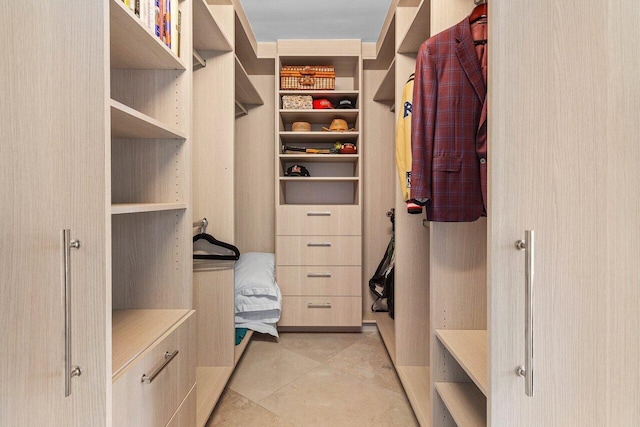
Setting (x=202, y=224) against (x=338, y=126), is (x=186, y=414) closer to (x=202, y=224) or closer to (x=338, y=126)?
(x=202, y=224)

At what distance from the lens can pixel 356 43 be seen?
9.35 feet

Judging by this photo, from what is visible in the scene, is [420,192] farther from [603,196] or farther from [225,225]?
[225,225]

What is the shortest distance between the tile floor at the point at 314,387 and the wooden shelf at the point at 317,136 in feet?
5.09

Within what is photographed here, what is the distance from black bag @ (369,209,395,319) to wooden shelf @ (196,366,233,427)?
1.26 m

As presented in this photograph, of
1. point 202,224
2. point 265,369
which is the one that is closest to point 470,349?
point 265,369

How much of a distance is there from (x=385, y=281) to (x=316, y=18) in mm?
1969

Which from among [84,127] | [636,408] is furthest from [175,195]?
[636,408]

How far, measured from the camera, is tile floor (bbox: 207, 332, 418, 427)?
5.81 ft

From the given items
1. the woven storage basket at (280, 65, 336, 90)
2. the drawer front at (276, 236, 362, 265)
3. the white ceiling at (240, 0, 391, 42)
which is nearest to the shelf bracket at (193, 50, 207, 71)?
the white ceiling at (240, 0, 391, 42)

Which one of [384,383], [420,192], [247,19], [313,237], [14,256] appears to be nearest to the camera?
[14,256]

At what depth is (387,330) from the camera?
275cm

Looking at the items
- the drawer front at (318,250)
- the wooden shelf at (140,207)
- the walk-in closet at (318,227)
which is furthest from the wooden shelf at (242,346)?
the wooden shelf at (140,207)

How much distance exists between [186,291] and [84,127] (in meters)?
0.80

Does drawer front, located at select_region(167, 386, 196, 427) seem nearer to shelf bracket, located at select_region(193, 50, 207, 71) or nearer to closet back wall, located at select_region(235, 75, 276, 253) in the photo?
shelf bracket, located at select_region(193, 50, 207, 71)
